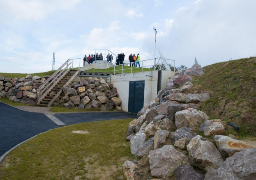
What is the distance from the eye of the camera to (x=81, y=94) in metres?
17.9

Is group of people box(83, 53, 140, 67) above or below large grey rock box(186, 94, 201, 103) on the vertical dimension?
above

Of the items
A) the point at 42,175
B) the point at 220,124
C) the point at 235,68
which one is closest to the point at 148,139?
the point at 220,124

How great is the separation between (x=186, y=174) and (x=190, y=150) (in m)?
0.82

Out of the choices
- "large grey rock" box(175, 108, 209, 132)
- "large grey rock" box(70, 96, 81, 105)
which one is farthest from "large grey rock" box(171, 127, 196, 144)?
"large grey rock" box(70, 96, 81, 105)

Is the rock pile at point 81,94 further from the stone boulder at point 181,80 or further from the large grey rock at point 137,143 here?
the large grey rock at point 137,143

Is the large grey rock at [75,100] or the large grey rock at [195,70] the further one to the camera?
the large grey rock at [75,100]

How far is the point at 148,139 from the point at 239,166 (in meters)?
3.59

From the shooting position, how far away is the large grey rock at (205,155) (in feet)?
13.5

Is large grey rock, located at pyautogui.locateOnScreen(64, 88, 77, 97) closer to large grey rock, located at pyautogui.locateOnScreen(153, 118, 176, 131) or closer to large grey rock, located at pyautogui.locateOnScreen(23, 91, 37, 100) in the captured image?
large grey rock, located at pyautogui.locateOnScreen(23, 91, 37, 100)

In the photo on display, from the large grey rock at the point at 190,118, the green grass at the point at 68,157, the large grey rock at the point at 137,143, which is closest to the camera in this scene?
the green grass at the point at 68,157

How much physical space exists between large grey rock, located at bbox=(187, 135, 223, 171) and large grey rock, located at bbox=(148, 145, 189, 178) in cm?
29

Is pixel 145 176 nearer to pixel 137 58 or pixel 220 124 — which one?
pixel 220 124

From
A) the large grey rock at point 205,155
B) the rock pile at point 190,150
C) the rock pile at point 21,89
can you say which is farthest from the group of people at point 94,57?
the large grey rock at point 205,155

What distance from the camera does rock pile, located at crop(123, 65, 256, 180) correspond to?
3663 mm
